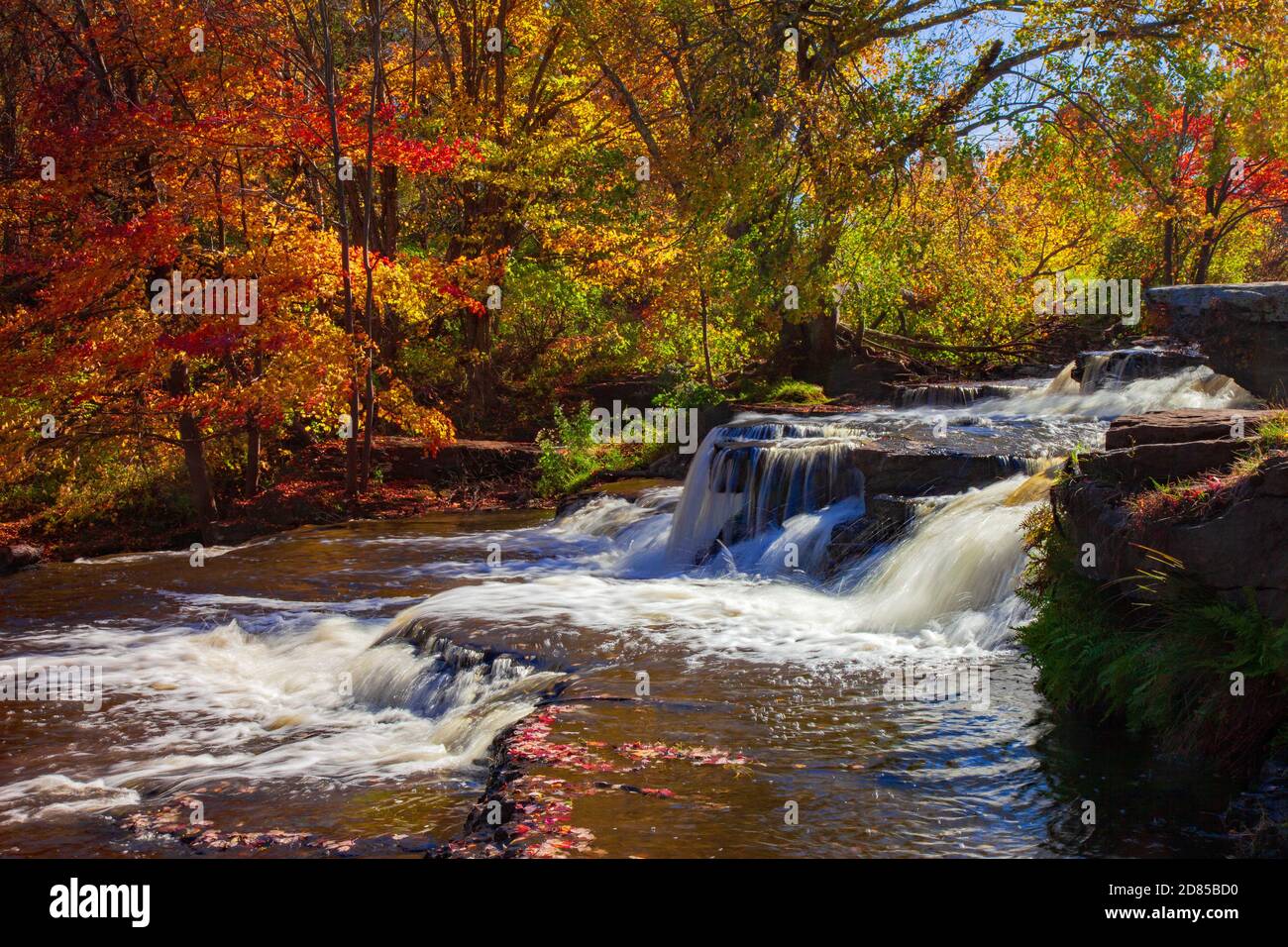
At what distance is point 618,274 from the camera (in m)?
20.8

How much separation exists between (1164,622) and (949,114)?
9271mm

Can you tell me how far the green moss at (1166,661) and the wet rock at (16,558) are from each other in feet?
40.4

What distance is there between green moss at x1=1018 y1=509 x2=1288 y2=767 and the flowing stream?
0.78 ft

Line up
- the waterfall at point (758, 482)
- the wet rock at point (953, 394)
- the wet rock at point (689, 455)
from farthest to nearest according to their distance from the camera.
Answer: the wet rock at point (689, 455)
the wet rock at point (953, 394)
the waterfall at point (758, 482)

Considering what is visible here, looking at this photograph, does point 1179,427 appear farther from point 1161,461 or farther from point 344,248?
point 344,248

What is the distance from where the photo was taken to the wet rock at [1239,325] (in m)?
11.4

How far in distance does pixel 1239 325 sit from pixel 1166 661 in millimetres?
7074

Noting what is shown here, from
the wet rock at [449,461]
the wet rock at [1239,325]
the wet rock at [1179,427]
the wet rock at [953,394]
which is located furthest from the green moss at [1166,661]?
the wet rock at [449,461]

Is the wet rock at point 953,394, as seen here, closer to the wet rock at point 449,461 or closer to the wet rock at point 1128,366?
the wet rock at point 1128,366

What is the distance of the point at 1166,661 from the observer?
5.77m

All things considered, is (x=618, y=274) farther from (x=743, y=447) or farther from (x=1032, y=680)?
(x=1032, y=680)

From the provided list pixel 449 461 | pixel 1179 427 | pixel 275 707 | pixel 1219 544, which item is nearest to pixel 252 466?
pixel 449 461

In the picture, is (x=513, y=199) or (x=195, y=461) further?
(x=513, y=199)
